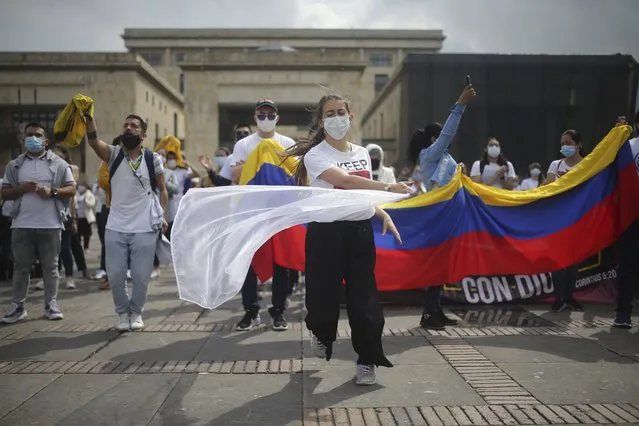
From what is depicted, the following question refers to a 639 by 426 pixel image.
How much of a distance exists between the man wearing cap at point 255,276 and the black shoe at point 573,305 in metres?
3.53

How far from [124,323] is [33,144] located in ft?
7.35

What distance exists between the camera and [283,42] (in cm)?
8194

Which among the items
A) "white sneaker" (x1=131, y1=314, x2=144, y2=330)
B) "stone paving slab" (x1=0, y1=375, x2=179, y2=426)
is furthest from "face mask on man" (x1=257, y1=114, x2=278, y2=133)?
"stone paving slab" (x1=0, y1=375, x2=179, y2=426)

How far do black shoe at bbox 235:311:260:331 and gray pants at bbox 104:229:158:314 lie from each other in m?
1.08

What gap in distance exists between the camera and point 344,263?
4.37m

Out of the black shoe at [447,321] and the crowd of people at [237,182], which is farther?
the black shoe at [447,321]

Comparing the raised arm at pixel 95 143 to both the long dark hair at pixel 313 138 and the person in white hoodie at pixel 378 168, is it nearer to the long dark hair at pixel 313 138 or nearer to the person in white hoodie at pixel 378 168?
the long dark hair at pixel 313 138

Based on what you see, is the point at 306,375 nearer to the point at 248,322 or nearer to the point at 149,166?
the point at 248,322

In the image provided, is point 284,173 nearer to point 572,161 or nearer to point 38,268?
point 572,161

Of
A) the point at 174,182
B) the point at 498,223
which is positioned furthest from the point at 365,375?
the point at 174,182

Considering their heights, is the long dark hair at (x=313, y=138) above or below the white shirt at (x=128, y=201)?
above

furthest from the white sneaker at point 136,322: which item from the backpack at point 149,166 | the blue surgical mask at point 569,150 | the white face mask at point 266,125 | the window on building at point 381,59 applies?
the window on building at point 381,59

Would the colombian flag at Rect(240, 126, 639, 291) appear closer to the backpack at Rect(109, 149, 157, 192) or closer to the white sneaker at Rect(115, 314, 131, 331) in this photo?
the backpack at Rect(109, 149, 157, 192)

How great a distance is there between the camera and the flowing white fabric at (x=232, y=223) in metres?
4.29
